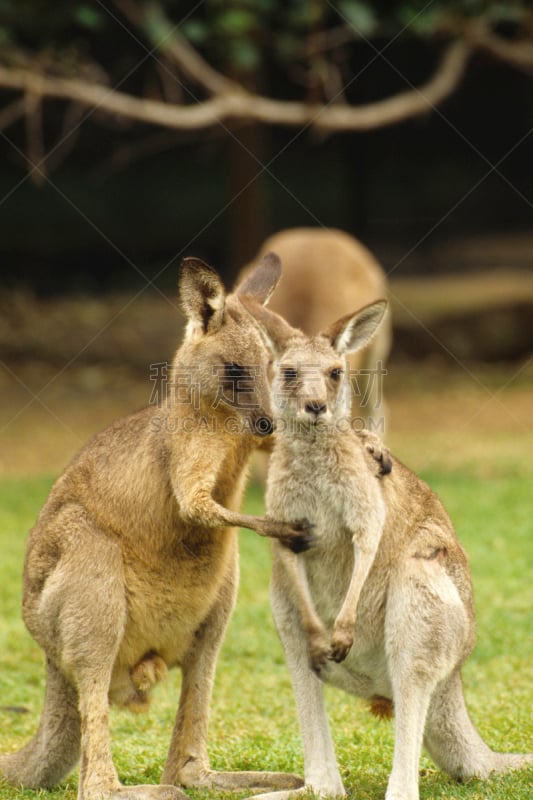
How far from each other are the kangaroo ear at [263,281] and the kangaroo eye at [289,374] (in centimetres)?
63

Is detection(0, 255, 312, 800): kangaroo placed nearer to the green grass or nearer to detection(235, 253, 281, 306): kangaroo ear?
detection(235, 253, 281, 306): kangaroo ear

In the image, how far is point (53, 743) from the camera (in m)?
4.06

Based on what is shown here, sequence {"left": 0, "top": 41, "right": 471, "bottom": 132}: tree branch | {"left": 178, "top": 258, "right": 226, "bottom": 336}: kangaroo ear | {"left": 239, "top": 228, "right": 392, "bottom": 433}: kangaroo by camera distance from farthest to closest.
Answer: {"left": 0, "top": 41, "right": 471, "bottom": 132}: tree branch, {"left": 239, "top": 228, "right": 392, "bottom": 433}: kangaroo, {"left": 178, "top": 258, "right": 226, "bottom": 336}: kangaroo ear

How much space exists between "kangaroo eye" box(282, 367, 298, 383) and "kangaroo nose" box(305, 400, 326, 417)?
0.12 metres

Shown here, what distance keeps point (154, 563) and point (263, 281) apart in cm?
A: 113

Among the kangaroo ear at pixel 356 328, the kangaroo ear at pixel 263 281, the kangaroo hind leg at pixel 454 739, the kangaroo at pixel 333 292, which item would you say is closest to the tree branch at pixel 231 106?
the kangaroo at pixel 333 292

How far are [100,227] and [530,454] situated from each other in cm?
739

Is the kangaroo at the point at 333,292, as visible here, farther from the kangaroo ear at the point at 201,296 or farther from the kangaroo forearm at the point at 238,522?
the kangaroo forearm at the point at 238,522

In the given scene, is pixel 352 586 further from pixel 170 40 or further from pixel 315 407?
pixel 170 40

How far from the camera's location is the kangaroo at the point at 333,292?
8086mm

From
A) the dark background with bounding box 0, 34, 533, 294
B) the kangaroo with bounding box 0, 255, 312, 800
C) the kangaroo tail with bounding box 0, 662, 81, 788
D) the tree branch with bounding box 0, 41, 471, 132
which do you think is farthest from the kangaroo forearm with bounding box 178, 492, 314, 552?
the dark background with bounding box 0, 34, 533, 294

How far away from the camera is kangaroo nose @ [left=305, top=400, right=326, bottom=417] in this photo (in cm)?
369

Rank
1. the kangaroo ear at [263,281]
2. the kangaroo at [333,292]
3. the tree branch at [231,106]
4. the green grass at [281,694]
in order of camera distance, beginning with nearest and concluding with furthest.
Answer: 1. the green grass at [281,694]
2. the kangaroo ear at [263,281]
3. the kangaroo at [333,292]
4. the tree branch at [231,106]

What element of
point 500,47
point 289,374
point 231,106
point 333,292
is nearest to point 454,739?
point 289,374
